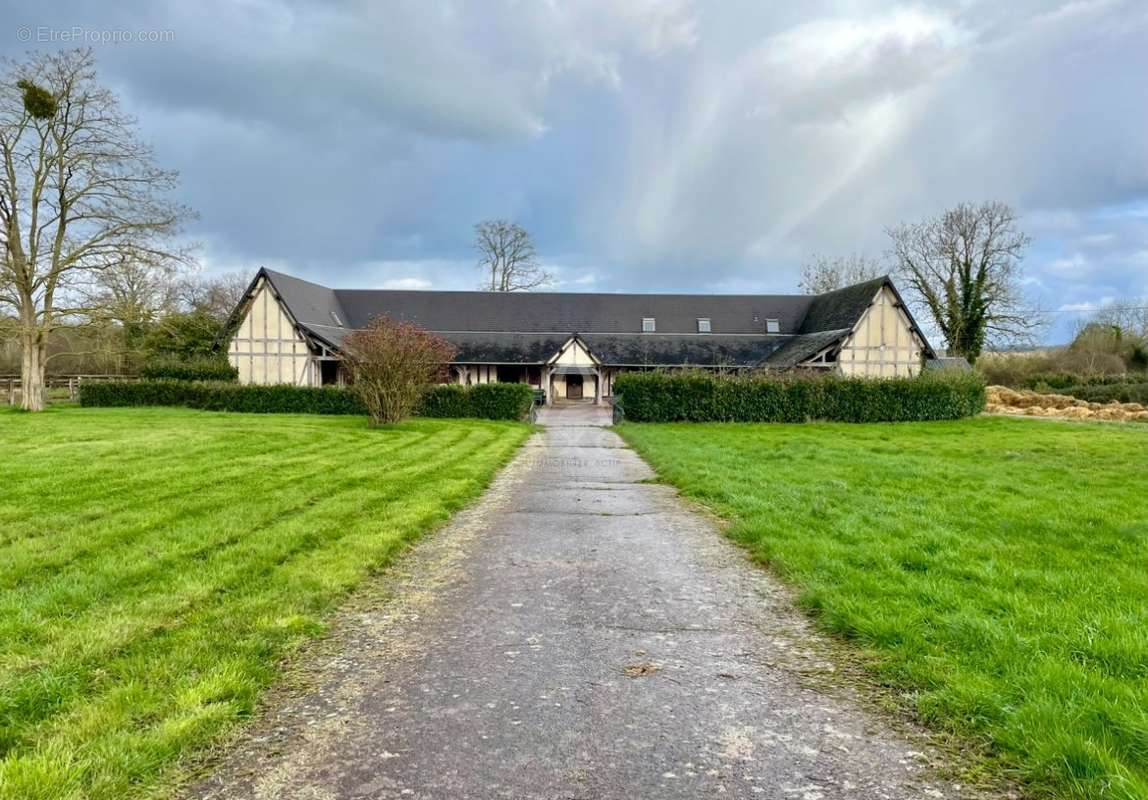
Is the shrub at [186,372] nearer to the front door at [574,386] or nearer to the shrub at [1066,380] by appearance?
the front door at [574,386]

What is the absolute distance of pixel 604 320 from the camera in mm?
38438

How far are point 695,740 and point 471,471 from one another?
8134 millimetres

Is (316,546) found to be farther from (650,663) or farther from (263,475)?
(263,475)

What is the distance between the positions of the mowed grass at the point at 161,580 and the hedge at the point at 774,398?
1087cm

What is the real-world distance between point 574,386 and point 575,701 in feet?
112

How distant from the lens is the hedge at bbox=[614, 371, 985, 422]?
72.2 feet

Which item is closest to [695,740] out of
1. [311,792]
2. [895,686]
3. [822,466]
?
[895,686]

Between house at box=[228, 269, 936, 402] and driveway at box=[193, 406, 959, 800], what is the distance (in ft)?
84.5

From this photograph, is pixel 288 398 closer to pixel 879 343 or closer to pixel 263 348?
pixel 263 348

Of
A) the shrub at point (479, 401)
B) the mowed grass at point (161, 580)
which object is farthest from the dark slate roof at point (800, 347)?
the mowed grass at point (161, 580)

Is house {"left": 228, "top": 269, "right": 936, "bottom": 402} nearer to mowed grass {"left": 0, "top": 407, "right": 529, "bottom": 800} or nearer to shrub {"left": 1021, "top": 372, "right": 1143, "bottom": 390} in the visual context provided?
shrub {"left": 1021, "top": 372, "right": 1143, "bottom": 390}

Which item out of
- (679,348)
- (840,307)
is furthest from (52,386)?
(840,307)

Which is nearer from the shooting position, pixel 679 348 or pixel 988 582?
pixel 988 582

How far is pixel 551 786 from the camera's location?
2.37m
